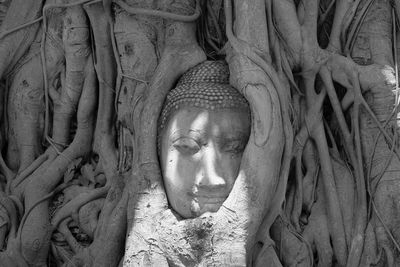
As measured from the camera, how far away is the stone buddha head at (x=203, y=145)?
2977 millimetres

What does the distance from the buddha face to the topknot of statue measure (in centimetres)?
3

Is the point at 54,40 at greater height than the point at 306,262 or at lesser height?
greater

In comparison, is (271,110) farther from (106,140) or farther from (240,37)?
(106,140)

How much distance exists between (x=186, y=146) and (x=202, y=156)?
3.0 inches

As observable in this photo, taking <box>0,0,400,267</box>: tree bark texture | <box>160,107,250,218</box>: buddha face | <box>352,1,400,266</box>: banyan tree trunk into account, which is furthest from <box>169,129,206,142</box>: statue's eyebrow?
<box>352,1,400,266</box>: banyan tree trunk

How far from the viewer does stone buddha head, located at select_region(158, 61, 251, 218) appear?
9.77ft

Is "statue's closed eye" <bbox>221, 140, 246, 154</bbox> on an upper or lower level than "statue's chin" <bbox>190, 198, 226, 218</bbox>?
upper

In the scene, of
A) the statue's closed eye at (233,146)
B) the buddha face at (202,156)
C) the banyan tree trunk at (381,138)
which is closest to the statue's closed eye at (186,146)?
the buddha face at (202,156)

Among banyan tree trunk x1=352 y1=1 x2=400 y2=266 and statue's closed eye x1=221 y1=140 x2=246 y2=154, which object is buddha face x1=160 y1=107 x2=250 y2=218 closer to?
statue's closed eye x1=221 y1=140 x2=246 y2=154

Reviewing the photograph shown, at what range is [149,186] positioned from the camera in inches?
121

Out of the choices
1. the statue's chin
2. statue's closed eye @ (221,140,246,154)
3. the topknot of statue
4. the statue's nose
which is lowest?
the statue's chin

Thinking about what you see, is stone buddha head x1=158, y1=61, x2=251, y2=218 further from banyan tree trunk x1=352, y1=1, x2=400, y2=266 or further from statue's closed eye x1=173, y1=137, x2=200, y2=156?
banyan tree trunk x1=352, y1=1, x2=400, y2=266

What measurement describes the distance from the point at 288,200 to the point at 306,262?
0.89 ft

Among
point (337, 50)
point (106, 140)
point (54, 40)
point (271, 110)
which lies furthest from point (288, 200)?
point (54, 40)
